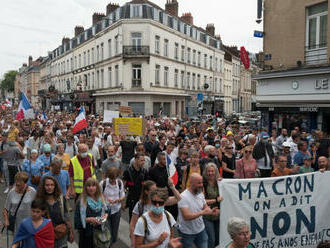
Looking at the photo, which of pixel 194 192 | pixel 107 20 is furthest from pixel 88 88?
pixel 194 192

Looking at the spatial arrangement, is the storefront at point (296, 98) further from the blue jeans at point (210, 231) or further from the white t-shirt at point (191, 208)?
the white t-shirt at point (191, 208)

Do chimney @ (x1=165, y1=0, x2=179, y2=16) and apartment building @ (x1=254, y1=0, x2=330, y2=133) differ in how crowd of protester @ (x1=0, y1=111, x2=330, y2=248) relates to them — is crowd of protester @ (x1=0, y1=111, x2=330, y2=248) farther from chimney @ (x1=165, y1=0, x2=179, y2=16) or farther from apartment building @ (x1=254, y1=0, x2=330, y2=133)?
chimney @ (x1=165, y1=0, x2=179, y2=16)

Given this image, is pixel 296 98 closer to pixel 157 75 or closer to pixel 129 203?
pixel 129 203

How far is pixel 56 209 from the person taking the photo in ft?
13.7

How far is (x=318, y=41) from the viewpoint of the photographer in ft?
41.6

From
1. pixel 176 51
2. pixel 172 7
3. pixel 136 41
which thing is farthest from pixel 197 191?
pixel 172 7

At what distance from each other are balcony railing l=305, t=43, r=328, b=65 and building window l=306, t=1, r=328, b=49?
4cm

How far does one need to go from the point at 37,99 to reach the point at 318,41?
75.6 m

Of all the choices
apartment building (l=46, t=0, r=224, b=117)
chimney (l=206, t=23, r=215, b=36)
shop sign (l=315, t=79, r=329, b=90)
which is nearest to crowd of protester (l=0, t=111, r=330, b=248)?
shop sign (l=315, t=79, r=329, b=90)

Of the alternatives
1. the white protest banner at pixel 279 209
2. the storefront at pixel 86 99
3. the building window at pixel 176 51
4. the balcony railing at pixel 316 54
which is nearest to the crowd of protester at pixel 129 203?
the white protest banner at pixel 279 209

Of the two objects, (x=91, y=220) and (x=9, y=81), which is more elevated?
(x=9, y=81)

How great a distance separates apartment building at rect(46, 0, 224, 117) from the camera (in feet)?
99.5

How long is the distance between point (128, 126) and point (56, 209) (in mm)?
7402

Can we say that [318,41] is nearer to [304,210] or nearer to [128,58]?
[304,210]
